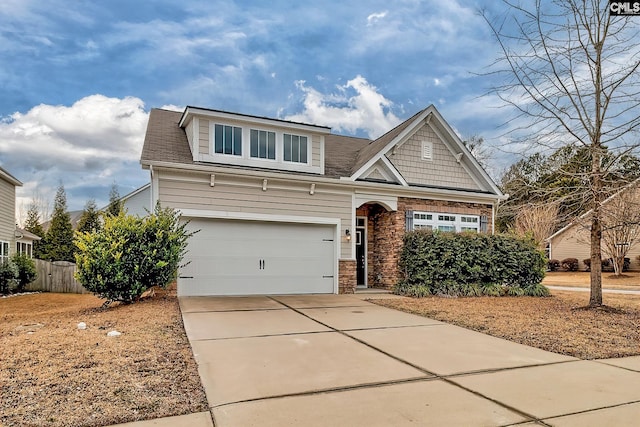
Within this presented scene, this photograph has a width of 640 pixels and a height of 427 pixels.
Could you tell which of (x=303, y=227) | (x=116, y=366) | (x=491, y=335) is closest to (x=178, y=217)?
(x=303, y=227)

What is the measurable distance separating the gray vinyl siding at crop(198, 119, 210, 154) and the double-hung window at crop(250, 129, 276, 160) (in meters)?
1.25

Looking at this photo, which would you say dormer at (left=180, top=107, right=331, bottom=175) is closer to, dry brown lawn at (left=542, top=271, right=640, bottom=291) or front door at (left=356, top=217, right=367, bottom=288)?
front door at (left=356, top=217, right=367, bottom=288)

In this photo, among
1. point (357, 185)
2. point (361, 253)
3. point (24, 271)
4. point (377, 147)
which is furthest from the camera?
point (24, 271)

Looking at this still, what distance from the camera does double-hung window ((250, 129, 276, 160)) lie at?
40.5 feet

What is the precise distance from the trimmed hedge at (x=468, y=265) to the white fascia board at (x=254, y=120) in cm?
434

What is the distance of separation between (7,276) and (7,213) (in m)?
4.55

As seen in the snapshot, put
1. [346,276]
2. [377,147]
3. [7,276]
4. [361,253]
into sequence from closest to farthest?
1. [346,276]
2. [377,147]
3. [361,253]
4. [7,276]

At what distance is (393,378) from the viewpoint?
15.3ft

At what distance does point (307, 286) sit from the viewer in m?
12.7

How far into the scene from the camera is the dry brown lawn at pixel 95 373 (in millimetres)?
3604

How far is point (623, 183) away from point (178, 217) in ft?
34.3

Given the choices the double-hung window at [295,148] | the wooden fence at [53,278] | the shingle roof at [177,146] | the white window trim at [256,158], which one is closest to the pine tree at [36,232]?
the wooden fence at [53,278]

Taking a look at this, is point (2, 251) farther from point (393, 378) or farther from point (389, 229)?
point (393, 378)

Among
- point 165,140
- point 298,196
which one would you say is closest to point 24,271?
point 165,140
